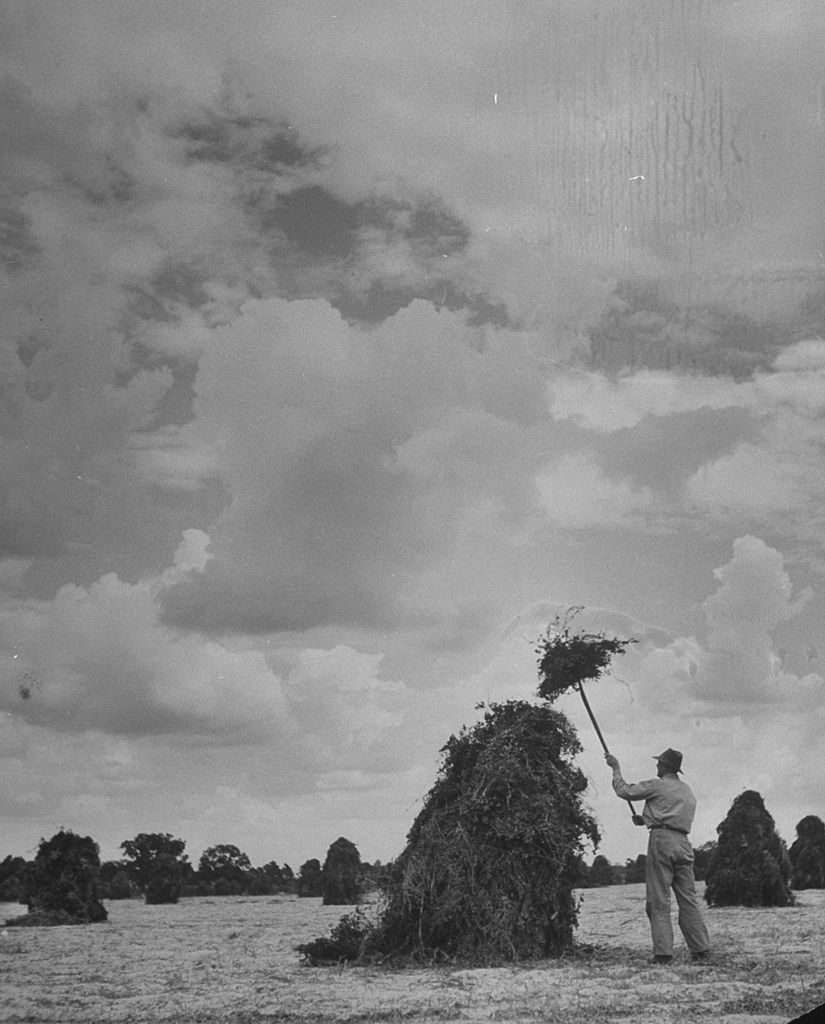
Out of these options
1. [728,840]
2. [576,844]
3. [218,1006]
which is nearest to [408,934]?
[576,844]

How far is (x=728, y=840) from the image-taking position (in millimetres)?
13695

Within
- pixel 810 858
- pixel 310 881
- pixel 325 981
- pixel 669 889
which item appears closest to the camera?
pixel 325 981

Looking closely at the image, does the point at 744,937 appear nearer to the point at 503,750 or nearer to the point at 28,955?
the point at 503,750

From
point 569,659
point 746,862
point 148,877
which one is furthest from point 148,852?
point 746,862

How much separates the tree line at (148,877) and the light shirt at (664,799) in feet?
6.35

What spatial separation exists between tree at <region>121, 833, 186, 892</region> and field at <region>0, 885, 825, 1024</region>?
9.9 inches

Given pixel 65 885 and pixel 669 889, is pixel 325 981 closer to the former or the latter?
pixel 65 885

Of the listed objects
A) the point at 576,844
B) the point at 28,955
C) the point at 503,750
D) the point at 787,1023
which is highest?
the point at 503,750

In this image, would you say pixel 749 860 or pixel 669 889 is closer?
pixel 669 889

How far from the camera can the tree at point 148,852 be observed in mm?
10234

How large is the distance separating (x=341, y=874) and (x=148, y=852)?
70.3 inches

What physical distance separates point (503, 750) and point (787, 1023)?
9.53 ft

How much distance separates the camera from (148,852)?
34.5 feet

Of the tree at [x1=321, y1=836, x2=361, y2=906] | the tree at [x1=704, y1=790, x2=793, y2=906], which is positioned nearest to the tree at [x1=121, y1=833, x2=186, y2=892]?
the tree at [x1=321, y1=836, x2=361, y2=906]
